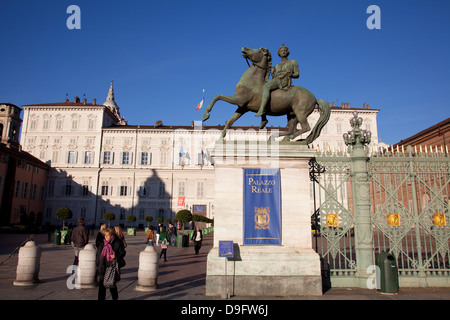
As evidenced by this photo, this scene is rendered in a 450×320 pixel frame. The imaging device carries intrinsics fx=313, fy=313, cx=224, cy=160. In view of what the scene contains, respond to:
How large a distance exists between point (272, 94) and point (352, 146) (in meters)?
2.64

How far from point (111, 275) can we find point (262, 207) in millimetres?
3488

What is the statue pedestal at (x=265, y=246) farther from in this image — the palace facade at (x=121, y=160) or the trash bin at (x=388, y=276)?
the palace facade at (x=121, y=160)

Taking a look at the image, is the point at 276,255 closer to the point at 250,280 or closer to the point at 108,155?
the point at 250,280

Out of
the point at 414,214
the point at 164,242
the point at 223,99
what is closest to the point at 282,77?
the point at 223,99

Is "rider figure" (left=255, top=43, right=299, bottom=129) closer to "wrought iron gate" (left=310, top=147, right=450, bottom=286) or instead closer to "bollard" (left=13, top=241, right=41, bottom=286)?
"wrought iron gate" (left=310, top=147, right=450, bottom=286)

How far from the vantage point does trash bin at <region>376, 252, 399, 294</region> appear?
7172 mm

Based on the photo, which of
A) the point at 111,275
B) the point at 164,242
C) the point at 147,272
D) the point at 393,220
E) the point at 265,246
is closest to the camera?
the point at 111,275

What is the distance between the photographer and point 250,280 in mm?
6793

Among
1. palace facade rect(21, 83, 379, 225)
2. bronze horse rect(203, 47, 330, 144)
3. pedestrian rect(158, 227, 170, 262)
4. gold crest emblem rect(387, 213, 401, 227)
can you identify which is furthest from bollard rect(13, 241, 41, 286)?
palace facade rect(21, 83, 379, 225)

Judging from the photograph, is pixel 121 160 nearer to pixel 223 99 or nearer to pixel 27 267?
pixel 27 267

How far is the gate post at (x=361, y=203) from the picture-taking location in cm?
767

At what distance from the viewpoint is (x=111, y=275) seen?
575 centimetres

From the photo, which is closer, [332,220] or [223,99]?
[332,220]

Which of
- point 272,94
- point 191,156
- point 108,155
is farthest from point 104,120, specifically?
point 272,94
